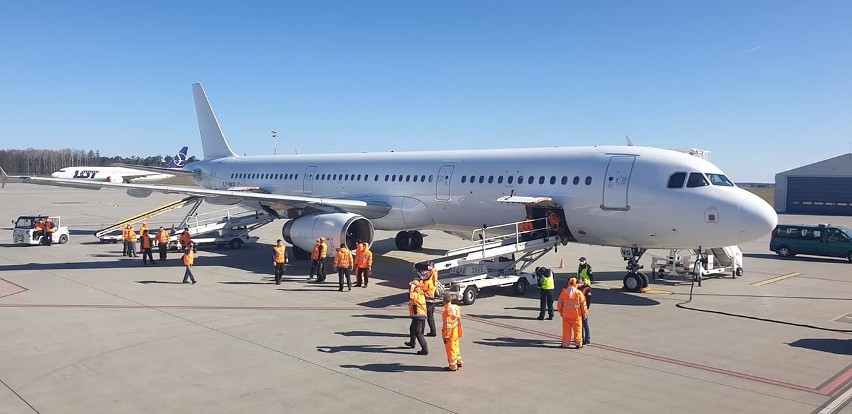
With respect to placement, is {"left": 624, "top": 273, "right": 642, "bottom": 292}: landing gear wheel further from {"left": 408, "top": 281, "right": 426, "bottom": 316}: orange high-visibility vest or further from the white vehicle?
the white vehicle

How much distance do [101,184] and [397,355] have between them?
49.7ft

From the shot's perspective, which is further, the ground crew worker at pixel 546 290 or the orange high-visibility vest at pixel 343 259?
the orange high-visibility vest at pixel 343 259

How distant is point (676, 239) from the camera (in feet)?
56.4

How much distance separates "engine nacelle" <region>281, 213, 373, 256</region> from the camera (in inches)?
834

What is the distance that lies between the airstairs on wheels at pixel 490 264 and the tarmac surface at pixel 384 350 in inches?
21.3

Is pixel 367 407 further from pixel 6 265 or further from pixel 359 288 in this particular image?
pixel 6 265

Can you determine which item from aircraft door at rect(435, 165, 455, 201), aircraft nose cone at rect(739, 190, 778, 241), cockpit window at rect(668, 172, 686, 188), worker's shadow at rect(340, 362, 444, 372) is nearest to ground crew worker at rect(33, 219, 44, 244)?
aircraft door at rect(435, 165, 455, 201)

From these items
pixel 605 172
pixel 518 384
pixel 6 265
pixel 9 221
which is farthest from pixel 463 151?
pixel 9 221

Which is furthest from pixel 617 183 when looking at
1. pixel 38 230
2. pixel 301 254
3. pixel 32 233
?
pixel 32 233

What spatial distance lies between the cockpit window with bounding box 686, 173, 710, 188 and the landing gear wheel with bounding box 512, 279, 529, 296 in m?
5.15

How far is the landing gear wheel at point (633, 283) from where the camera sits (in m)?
18.4

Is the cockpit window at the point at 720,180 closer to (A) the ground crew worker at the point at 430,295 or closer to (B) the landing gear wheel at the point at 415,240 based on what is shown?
(A) the ground crew worker at the point at 430,295

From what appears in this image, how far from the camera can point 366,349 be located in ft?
39.4

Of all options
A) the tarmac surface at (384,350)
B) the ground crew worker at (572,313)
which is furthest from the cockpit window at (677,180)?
the ground crew worker at (572,313)
